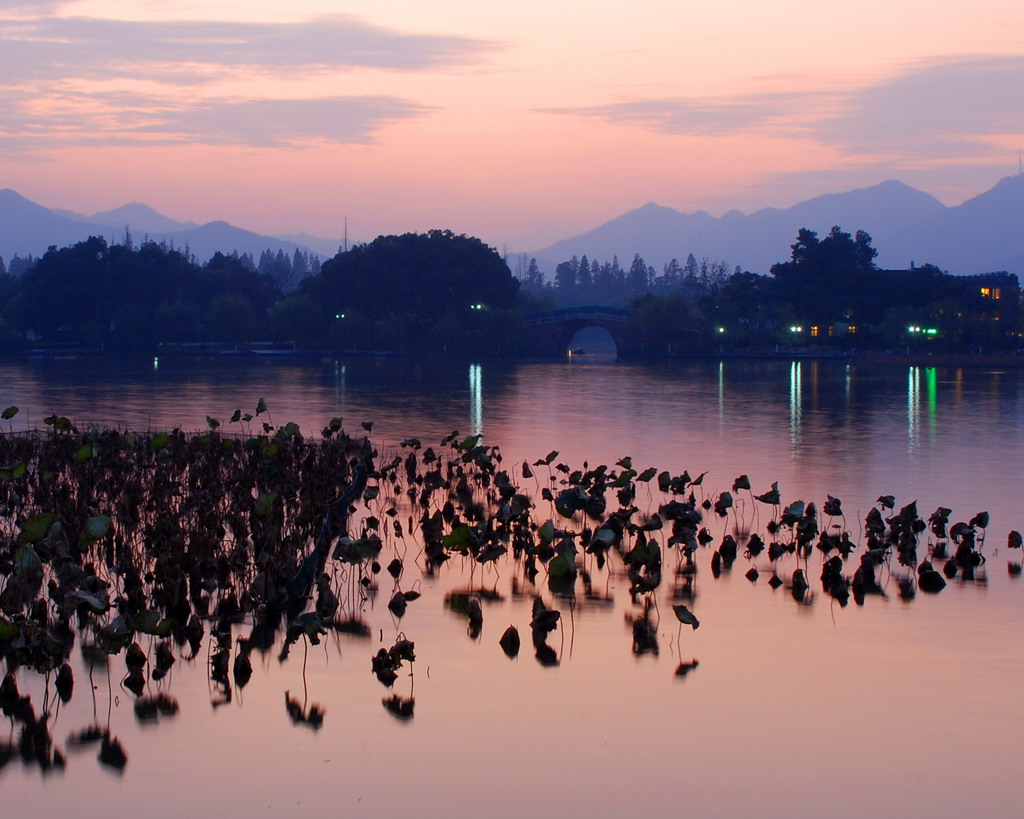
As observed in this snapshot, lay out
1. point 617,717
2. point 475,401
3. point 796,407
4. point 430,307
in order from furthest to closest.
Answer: point 430,307, point 475,401, point 796,407, point 617,717

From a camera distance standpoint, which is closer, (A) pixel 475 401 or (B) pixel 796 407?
(B) pixel 796 407

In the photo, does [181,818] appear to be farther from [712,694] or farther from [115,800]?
[712,694]

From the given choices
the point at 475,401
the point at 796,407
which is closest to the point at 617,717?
the point at 796,407

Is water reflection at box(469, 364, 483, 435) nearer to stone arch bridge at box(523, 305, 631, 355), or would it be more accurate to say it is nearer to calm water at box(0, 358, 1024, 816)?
calm water at box(0, 358, 1024, 816)

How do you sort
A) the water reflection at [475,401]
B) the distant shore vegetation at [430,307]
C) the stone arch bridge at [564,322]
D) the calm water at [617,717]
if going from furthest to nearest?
the stone arch bridge at [564,322]
the distant shore vegetation at [430,307]
the water reflection at [475,401]
the calm water at [617,717]

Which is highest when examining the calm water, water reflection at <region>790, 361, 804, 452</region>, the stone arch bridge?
the stone arch bridge

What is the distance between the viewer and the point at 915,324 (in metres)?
148

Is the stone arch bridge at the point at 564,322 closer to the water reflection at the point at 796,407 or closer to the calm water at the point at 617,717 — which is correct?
the water reflection at the point at 796,407

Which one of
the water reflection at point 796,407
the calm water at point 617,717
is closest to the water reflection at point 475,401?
the water reflection at point 796,407

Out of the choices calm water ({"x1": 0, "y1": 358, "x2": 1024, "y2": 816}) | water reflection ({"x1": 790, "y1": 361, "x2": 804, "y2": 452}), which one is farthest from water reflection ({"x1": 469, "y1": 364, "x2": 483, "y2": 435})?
calm water ({"x1": 0, "y1": 358, "x2": 1024, "y2": 816})

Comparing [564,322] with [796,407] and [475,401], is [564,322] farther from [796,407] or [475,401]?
[796,407]

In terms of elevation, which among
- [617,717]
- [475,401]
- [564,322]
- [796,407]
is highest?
[564,322]

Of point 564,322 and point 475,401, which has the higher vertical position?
point 564,322

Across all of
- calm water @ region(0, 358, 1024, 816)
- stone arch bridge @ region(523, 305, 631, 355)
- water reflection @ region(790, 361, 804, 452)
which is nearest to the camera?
calm water @ region(0, 358, 1024, 816)
